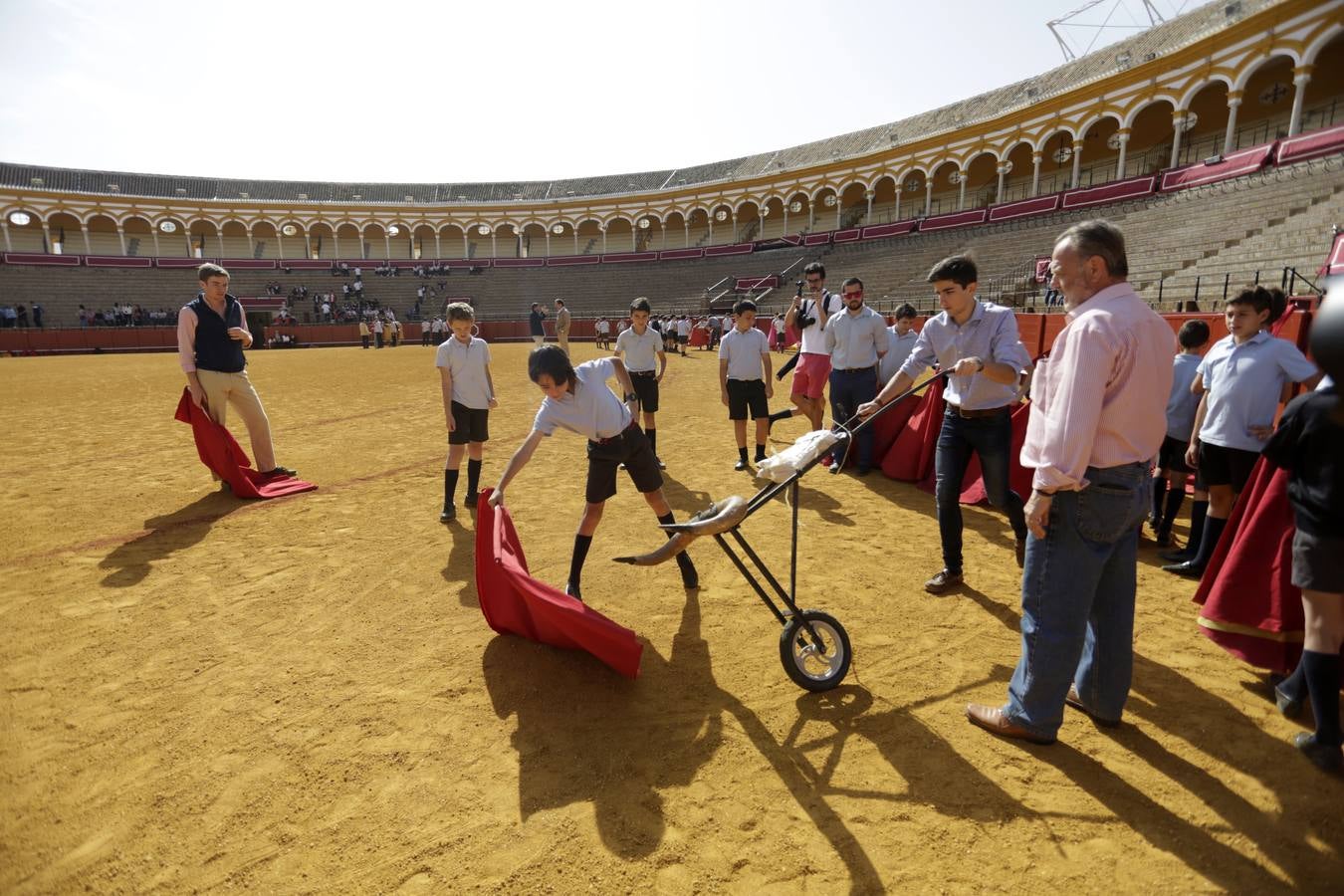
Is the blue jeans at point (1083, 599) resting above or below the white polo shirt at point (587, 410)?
below

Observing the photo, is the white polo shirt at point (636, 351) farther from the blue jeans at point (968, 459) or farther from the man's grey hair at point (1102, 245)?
the man's grey hair at point (1102, 245)

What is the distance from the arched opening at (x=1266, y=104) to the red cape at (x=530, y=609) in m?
31.5

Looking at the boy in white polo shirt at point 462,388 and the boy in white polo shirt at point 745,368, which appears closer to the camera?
the boy in white polo shirt at point 462,388

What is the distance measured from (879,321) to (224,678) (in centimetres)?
585

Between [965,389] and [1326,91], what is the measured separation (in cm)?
3106

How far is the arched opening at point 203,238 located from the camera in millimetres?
47700

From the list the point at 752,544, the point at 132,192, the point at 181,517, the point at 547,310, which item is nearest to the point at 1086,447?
the point at 752,544

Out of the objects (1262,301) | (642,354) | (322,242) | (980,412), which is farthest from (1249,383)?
(322,242)

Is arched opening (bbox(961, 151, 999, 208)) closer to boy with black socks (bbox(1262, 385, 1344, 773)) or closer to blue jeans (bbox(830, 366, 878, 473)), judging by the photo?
blue jeans (bbox(830, 366, 878, 473))

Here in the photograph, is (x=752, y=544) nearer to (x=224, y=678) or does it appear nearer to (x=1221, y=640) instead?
(x=1221, y=640)

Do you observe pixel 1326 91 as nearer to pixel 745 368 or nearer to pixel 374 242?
pixel 745 368

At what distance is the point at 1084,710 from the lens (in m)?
2.80

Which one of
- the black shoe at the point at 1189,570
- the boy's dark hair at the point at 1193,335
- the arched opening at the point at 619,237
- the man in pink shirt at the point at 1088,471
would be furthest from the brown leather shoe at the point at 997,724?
the arched opening at the point at 619,237

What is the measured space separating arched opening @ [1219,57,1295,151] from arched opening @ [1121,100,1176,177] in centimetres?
278
